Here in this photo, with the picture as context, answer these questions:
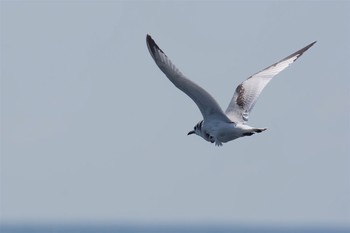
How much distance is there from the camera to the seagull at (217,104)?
30.9m

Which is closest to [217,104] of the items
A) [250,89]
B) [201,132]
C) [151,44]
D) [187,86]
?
[187,86]

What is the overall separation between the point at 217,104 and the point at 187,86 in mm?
1257

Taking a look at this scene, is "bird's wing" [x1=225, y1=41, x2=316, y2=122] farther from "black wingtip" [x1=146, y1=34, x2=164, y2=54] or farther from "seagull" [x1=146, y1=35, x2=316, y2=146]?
"black wingtip" [x1=146, y1=34, x2=164, y2=54]

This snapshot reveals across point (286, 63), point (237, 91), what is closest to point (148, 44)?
point (237, 91)

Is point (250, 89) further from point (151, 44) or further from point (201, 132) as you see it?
point (151, 44)

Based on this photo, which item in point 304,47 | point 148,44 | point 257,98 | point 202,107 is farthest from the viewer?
point 304,47

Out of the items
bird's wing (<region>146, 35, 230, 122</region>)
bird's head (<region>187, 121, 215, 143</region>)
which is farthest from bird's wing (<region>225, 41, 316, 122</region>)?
bird's wing (<region>146, 35, 230, 122</region>)

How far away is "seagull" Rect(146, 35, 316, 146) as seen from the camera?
1216 inches

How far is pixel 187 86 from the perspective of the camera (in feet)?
103

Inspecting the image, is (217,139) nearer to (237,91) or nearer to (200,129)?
(200,129)

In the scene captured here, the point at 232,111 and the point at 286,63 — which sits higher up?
the point at 286,63

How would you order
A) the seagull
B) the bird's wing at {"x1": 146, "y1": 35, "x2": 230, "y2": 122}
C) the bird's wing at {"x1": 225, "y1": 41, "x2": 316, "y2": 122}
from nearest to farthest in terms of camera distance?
1. the bird's wing at {"x1": 146, "y1": 35, "x2": 230, "y2": 122}
2. the seagull
3. the bird's wing at {"x1": 225, "y1": 41, "x2": 316, "y2": 122}

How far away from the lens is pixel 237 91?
3578 cm

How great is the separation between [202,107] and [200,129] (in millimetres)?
1192
